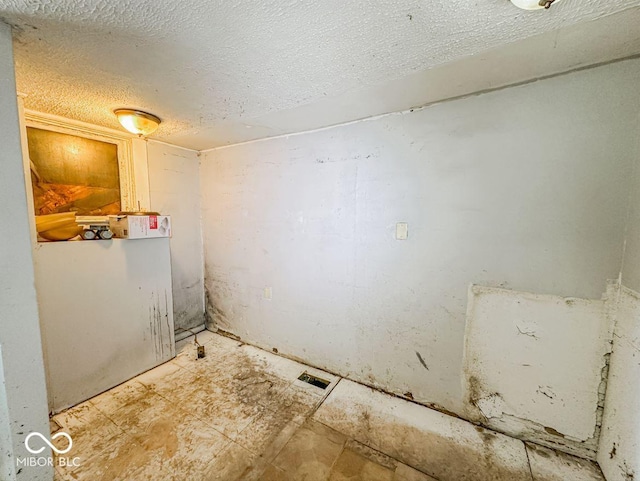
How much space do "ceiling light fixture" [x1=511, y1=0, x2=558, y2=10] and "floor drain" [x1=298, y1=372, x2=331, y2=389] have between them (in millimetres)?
2578

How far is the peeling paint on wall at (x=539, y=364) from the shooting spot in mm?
1406

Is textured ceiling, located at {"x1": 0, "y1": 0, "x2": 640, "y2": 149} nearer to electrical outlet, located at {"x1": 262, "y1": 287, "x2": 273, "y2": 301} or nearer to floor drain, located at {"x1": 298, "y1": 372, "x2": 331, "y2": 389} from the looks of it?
electrical outlet, located at {"x1": 262, "y1": 287, "x2": 273, "y2": 301}

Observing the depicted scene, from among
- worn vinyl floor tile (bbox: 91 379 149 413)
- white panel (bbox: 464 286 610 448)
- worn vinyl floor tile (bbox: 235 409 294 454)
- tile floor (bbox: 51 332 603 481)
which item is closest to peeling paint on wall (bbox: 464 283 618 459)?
white panel (bbox: 464 286 610 448)

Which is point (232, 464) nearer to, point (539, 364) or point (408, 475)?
point (408, 475)

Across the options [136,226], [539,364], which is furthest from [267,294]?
[539,364]

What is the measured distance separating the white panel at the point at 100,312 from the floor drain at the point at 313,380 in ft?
4.62

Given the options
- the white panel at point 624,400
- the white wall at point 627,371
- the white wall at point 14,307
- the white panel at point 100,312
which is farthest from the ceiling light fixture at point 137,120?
the white panel at point 624,400

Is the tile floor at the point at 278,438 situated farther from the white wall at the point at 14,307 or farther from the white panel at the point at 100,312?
the white wall at the point at 14,307

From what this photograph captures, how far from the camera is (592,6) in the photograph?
0.93 metres

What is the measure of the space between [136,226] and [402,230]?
225 cm

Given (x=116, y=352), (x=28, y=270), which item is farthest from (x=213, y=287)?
(x=28, y=270)

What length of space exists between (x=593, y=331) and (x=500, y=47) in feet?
5.38

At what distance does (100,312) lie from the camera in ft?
6.42

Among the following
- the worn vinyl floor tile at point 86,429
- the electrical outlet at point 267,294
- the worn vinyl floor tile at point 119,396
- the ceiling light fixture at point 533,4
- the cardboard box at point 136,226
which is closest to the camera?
the ceiling light fixture at point 533,4
